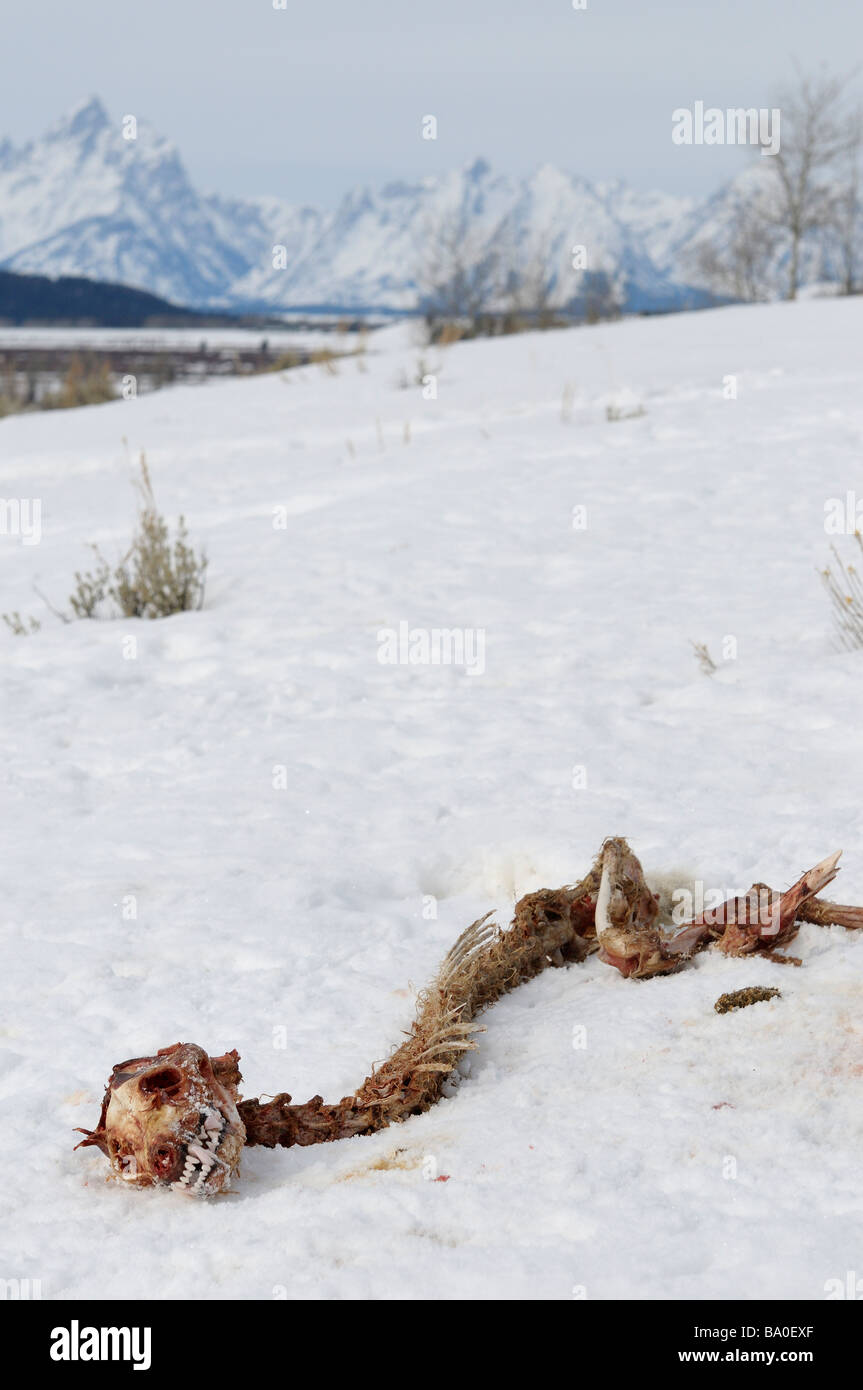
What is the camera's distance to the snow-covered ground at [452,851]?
193 centimetres

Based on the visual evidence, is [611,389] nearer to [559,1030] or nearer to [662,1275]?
[559,1030]

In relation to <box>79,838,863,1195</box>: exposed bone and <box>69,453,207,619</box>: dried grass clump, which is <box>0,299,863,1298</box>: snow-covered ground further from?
<box>69,453,207,619</box>: dried grass clump

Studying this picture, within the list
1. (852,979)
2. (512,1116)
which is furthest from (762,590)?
(512,1116)

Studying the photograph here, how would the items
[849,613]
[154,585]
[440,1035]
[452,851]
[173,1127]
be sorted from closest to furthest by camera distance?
[173,1127], [440,1035], [452,851], [849,613], [154,585]

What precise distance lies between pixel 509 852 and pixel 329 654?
88.8 inches

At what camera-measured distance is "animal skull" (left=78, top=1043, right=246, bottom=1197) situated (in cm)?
210

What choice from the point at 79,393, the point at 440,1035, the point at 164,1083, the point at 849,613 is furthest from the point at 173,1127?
the point at 79,393

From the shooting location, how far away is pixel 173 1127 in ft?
6.92

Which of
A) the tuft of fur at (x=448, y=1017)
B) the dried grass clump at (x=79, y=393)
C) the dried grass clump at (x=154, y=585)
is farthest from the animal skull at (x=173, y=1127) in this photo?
the dried grass clump at (x=79, y=393)

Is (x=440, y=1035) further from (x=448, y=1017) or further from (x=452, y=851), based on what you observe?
(x=452, y=851)

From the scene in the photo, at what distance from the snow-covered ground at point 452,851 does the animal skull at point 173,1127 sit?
5 centimetres

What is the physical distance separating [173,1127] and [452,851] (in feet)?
5.56

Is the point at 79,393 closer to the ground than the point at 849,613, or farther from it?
farther from it

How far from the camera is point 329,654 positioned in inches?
223
